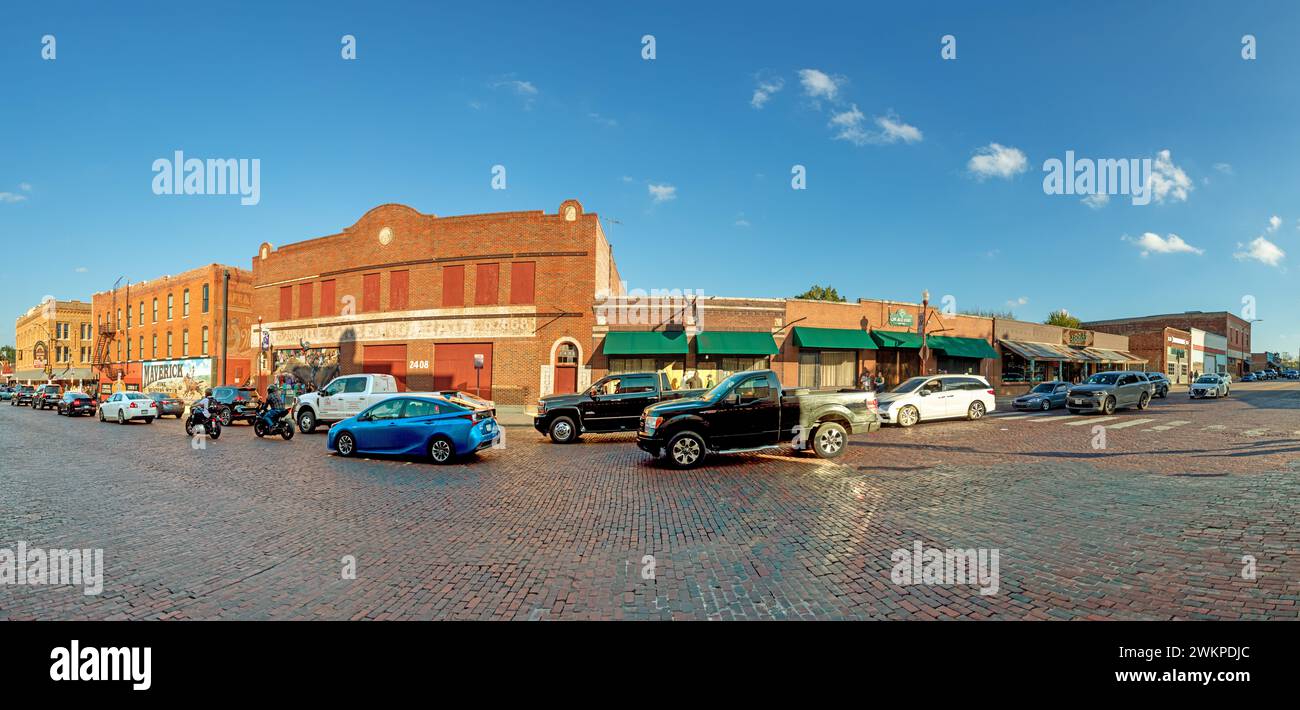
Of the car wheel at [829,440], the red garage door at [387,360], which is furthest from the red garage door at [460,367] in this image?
the car wheel at [829,440]

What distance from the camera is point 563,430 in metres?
15.4

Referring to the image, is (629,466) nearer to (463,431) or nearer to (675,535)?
(463,431)

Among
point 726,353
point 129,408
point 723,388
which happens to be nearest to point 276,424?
point 129,408

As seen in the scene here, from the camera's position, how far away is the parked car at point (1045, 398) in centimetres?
2402

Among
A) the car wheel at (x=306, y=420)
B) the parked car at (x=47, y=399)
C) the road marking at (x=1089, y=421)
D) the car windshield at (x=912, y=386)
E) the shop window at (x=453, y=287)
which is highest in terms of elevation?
the shop window at (x=453, y=287)

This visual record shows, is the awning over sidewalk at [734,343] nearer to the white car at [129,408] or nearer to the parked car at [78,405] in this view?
the white car at [129,408]

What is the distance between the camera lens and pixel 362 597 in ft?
14.3

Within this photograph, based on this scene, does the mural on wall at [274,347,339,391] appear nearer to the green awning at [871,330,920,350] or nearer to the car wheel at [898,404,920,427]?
the car wheel at [898,404,920,427]

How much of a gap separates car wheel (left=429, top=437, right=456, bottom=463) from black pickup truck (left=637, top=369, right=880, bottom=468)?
4188 mm

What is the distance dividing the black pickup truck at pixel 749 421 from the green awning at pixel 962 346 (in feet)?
74.2

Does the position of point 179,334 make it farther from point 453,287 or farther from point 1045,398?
point 1045,398

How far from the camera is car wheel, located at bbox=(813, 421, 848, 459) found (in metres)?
11.7
